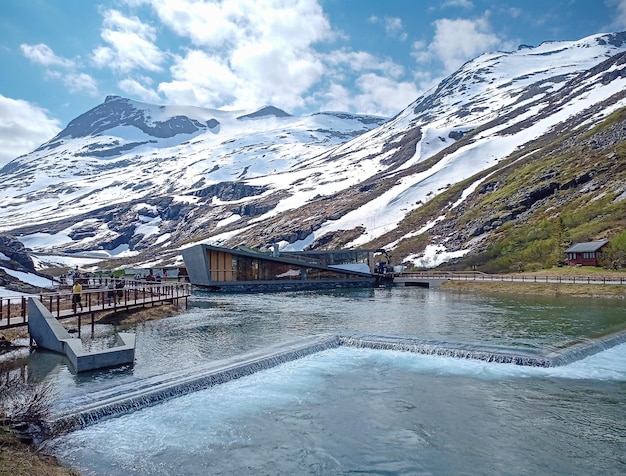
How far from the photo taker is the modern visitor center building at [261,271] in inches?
2625

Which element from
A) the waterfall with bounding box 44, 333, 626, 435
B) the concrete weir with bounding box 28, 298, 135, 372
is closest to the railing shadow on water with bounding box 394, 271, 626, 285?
the waterfall with bounding box 44, 333, 626, 435

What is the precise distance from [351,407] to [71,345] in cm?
1225

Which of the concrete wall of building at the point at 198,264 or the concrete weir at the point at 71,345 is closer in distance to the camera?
the concrete weir at the point at 71,345

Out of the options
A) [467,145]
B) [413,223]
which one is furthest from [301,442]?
[467,145]

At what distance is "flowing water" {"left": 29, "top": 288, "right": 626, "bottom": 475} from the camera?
11875 mm

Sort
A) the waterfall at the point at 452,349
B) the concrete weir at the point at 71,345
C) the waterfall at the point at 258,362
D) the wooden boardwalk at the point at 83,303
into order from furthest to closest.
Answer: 1. the wooden boardwalk at the point at 83,303
2. the waterfall at the point at 452,349
3. the concrete weir at the point at 71,345
4. the waterfall at the point at 258,362

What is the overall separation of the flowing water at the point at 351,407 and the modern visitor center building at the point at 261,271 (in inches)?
1519

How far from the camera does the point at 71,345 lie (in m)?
20.7

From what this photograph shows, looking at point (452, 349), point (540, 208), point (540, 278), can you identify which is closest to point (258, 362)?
point (452, 349)

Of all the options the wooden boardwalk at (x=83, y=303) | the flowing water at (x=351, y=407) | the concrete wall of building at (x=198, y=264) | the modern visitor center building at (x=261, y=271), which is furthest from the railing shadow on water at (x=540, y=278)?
the wooden boardwalk at (x=83, y=303)

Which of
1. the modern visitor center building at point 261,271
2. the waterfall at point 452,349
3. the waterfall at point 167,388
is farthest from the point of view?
the modern visitor center building at point 261,271

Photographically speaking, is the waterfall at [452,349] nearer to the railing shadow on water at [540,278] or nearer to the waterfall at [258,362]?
the waterfall at [258,362]

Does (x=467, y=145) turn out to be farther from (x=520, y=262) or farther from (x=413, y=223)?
(x=520, y=262)

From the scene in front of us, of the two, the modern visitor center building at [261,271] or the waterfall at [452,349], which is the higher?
the modern visitor center building at [261,271]
